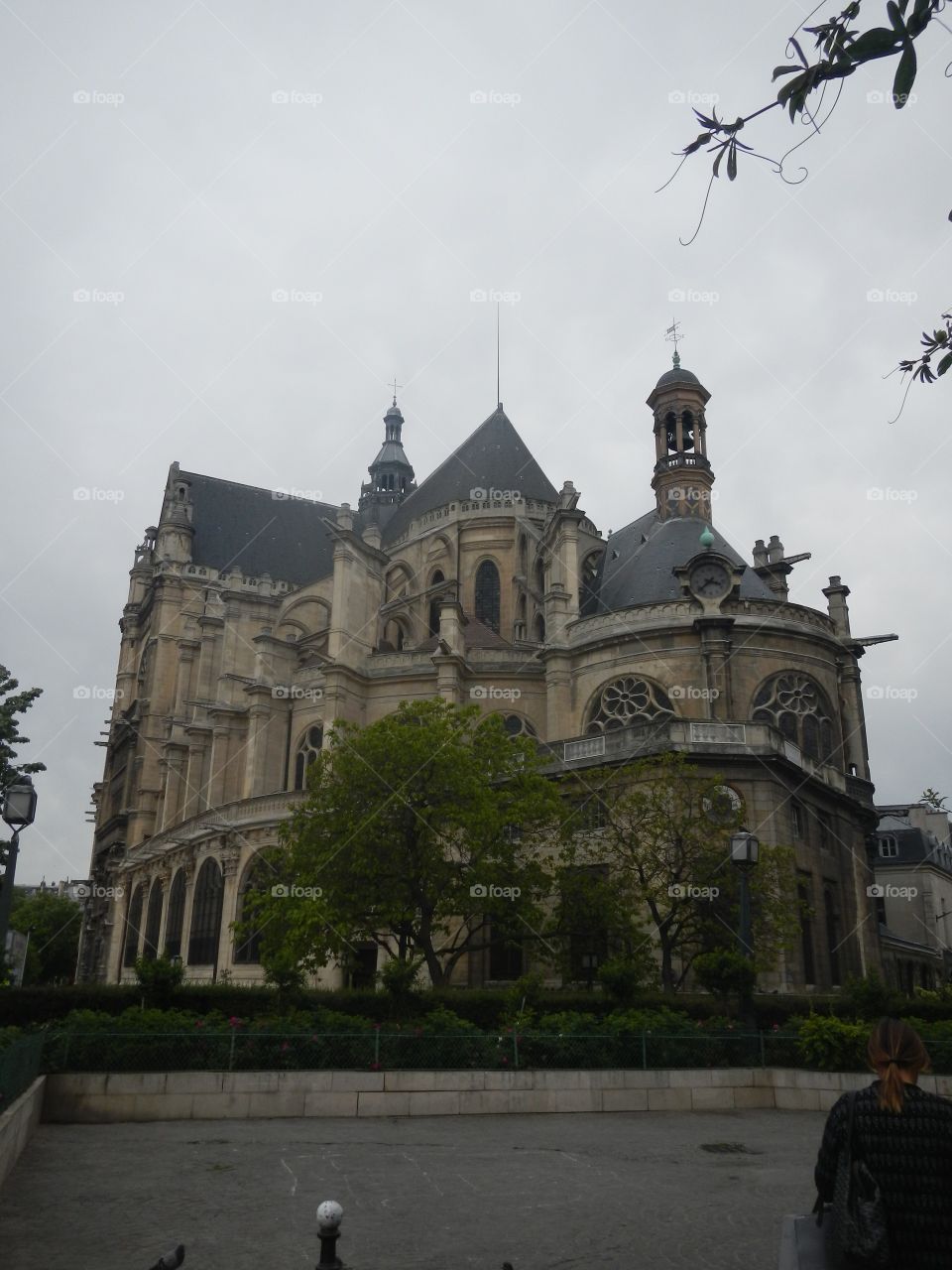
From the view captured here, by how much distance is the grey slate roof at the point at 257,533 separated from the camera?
62.4 meters

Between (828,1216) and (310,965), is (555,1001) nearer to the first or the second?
(310,965)

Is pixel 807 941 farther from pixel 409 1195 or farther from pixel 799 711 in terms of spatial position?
pixel 409 1195

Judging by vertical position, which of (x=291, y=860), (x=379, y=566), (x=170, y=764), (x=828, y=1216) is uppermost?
(x=379, y=566)

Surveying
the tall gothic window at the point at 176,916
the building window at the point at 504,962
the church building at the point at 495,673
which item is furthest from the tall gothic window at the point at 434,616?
the building window at the point at 504,962

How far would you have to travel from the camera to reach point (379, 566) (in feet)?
146

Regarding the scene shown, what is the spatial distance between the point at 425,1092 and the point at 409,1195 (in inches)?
248

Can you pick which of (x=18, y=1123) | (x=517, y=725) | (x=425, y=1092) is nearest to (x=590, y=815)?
(x=517, y=725)

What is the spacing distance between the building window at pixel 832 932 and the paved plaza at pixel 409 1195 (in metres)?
19.2

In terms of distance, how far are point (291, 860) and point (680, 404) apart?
28366 millimetres

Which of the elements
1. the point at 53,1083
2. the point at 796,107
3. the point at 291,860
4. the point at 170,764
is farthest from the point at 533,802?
the point at 170,764

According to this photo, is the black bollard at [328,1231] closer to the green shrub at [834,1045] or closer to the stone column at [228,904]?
the green shrub at [834,1045]

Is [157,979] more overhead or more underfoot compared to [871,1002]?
more overhead

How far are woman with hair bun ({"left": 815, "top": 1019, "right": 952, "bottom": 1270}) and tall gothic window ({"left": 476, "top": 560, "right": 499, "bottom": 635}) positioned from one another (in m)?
44.8

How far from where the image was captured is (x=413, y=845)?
1022 inches
